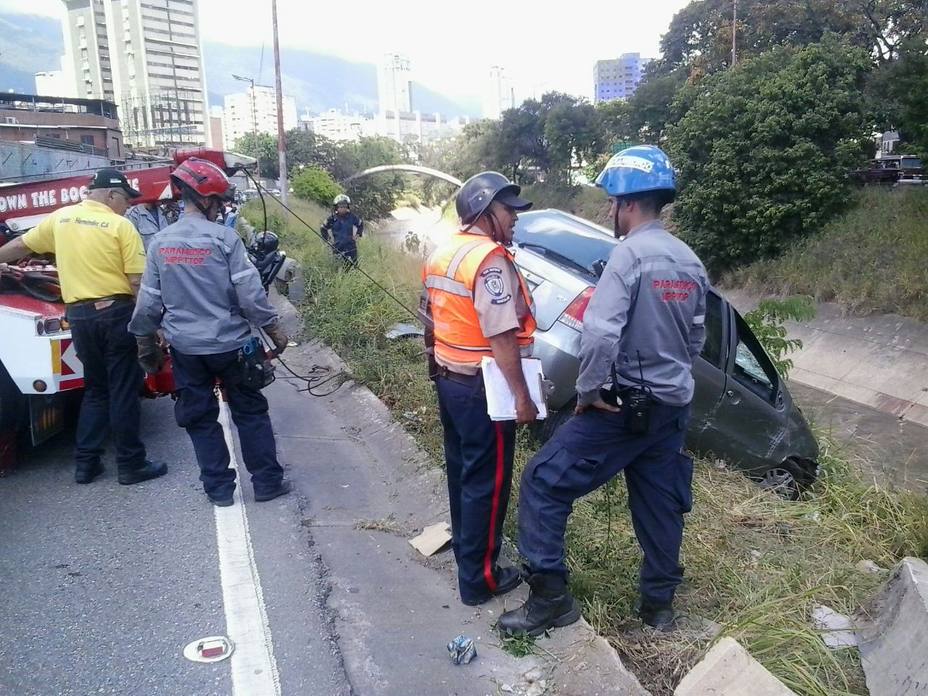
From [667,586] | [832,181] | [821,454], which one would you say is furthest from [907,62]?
[667,586]

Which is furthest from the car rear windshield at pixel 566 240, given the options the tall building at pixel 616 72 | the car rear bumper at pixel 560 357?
the tall building at pixel 616 72

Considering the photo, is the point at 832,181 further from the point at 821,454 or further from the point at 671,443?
the point at 671,443

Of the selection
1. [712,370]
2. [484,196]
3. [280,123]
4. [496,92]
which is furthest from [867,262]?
[496,92]

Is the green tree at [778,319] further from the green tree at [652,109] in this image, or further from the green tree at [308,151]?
the green tree at [308,151]

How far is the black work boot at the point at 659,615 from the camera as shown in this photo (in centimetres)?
290

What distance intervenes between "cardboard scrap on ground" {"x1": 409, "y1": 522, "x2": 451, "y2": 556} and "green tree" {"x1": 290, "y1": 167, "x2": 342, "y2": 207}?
92.8 ft

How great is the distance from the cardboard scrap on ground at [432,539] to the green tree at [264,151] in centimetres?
4041

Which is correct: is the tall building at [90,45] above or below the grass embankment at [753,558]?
above

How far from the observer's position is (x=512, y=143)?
37375mm

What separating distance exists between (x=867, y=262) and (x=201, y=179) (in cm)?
1561

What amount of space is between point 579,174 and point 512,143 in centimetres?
371

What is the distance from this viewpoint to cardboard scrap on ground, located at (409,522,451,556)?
Result: 362 centimetres

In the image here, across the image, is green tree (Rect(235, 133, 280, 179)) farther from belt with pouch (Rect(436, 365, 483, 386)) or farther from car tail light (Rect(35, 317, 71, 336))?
belt with pouch (Rect(436, 365, 483, 386))

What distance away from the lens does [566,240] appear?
5.30m
